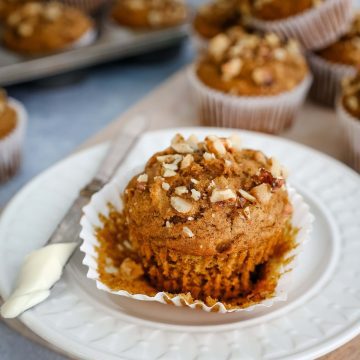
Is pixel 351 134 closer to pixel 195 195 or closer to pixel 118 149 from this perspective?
pixel 118 149

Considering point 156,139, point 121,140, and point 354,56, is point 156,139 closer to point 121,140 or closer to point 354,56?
point 121,140

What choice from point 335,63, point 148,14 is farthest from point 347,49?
point 148,14

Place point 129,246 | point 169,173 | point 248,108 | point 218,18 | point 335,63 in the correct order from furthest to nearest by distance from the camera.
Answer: point 218,18, point 335,63, point 248,108, point 129,246, point 169,173

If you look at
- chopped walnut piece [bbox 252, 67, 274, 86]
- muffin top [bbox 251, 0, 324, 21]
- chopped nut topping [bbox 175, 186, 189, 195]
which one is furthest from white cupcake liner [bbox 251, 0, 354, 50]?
chopped nut topping [bbox 175, 186, 189, 195]

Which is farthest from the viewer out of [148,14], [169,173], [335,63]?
[148,14]

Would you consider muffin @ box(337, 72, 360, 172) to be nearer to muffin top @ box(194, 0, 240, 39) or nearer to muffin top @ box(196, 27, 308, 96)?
muffin top @ box(196, 27, 308, 96)

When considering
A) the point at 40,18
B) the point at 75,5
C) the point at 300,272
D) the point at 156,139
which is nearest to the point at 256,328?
the point at 300,272
